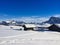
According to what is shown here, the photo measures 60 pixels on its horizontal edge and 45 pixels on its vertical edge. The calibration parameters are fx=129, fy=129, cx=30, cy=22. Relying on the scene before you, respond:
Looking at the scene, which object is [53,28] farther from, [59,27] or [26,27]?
[26,27]

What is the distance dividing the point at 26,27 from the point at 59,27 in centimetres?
1200

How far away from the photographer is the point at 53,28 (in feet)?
151

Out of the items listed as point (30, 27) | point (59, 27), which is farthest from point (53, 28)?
point (30, 27)

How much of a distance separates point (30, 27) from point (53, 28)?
836cm

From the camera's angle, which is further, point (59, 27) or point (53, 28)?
point (53, 28)

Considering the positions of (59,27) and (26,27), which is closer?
(59,27)

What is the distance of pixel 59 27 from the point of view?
4166 centimetres

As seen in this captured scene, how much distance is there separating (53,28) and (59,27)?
14.6 feet

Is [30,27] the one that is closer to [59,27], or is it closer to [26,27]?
[26,27]

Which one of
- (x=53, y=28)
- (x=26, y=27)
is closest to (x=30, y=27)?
(x=26, y=27)

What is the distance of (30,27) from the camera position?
156 feet

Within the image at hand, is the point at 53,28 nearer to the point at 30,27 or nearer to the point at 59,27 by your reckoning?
the point at 59,27

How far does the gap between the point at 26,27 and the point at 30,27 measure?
5.29 ft
